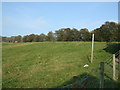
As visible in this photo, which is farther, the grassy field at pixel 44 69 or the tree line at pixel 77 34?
the tree line at pixel 77 34

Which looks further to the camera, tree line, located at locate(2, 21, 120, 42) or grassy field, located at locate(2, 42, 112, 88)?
tree line, located at locate(2, 21, 120, 42)

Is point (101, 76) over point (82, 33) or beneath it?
beneath

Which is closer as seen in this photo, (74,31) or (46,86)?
(46,86)

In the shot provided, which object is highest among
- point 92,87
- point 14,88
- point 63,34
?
point 63,34

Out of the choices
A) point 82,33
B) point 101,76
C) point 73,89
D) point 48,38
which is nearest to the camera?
point 73,89

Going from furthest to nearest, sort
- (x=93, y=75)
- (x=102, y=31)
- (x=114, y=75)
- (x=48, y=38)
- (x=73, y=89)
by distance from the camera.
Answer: (x=48, y=38)
(x=102, y=31)
(x=93, y=75)
(x=114, y=75)
(x=73, y=89)

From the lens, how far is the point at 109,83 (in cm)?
585

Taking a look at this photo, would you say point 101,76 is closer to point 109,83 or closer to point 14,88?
point 109,83

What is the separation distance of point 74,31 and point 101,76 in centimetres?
8590

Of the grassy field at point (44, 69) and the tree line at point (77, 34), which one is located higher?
the tree line at point (77, 34)

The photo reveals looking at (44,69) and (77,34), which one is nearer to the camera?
(44,69)

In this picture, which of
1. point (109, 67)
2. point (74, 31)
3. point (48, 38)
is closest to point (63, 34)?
point (74, 31)

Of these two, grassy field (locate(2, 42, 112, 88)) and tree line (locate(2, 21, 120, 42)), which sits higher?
tree line (locate(2, 21, 120, 42))

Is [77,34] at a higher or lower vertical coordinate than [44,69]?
higher
